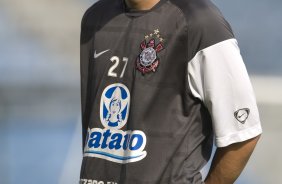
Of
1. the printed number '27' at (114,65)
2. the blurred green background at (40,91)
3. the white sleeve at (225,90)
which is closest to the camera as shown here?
the white sleeve at (225,90)

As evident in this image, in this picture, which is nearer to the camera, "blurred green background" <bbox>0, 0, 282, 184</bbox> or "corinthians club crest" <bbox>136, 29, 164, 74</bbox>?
"corinthians club crest" <bbox>136, 29, 164, 74</bbox>

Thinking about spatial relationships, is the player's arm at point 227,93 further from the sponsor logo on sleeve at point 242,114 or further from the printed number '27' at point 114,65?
the printed number '27' at point 114,65

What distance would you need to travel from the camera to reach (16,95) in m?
3.06

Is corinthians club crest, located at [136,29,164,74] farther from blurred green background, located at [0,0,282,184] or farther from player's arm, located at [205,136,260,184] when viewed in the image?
blurred green background, located at [0,0,282,184]

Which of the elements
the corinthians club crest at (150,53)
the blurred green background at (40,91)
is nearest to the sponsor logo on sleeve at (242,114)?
the corinthians club crest at (150,53)

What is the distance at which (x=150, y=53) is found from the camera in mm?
1463

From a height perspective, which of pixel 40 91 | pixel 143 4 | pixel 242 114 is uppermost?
pixel 143 4

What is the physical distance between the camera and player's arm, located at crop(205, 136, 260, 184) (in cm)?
145

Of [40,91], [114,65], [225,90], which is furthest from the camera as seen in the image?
[40,91]

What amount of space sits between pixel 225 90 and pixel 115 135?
0.25 meters

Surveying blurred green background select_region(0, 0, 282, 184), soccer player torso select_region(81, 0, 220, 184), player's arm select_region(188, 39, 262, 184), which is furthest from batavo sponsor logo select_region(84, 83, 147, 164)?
blurred green background select_region(0, 0, 282, 184)

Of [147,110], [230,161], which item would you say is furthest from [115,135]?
[230,161]

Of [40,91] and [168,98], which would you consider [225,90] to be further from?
[40,91]

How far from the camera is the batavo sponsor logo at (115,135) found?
146cm
